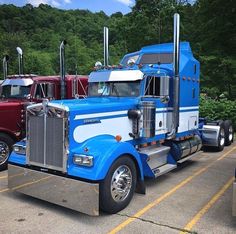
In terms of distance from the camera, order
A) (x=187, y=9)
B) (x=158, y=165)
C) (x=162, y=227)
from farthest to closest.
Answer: (x=187, y=9), (x=158, y=165), (x=162, y=227)

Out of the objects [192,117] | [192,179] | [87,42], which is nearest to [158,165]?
[192,179]

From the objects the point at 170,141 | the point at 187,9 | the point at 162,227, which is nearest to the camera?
the point at 162,227

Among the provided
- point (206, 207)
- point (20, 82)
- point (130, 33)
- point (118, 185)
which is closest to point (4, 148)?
point (20, 82)

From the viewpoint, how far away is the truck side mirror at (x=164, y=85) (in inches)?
293

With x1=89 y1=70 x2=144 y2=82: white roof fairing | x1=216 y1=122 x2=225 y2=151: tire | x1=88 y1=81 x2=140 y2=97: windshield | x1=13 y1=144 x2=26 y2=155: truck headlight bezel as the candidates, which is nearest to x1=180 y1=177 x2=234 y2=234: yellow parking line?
x1=88 y1=81 x2=140 y2=97: windshield

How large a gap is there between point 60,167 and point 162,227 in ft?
6.09

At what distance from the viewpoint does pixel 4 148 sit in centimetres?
877

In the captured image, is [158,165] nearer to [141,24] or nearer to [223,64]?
[223,64]

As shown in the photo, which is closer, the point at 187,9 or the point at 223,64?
the point at 223,64

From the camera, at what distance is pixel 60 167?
563 centimetres

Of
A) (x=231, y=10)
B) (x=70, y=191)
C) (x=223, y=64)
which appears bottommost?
(x=70, y=191)

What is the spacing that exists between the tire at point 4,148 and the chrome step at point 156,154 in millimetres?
3655

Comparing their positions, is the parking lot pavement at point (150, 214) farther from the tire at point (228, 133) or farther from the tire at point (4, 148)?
the tire at point (228, 133)

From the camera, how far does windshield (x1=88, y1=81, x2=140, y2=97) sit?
7.39 metres
